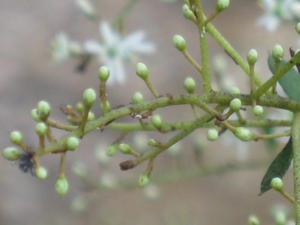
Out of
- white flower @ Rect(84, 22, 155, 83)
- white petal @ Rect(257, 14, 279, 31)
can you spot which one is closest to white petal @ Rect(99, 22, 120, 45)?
white flower @ Rect(84, 22, 155, 83)

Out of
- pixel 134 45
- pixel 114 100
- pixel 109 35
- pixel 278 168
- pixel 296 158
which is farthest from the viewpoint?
pixel 114 100

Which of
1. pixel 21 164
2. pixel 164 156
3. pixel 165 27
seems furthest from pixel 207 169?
pixel 165 27

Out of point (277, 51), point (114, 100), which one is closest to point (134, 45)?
point (277, 51)

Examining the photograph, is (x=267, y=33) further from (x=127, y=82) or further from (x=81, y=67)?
(x=81, y=67)

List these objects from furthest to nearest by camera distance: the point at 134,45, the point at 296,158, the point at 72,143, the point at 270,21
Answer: the point at 134,45 → the point at 270,21 → the point at 296,158 → the point at 72,143

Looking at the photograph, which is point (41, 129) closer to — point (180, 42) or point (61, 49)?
point (180, 42)

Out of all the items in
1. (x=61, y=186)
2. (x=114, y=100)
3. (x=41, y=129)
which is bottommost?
(x=114, y=100)

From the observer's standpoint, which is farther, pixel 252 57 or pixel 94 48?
pixel 94 48
